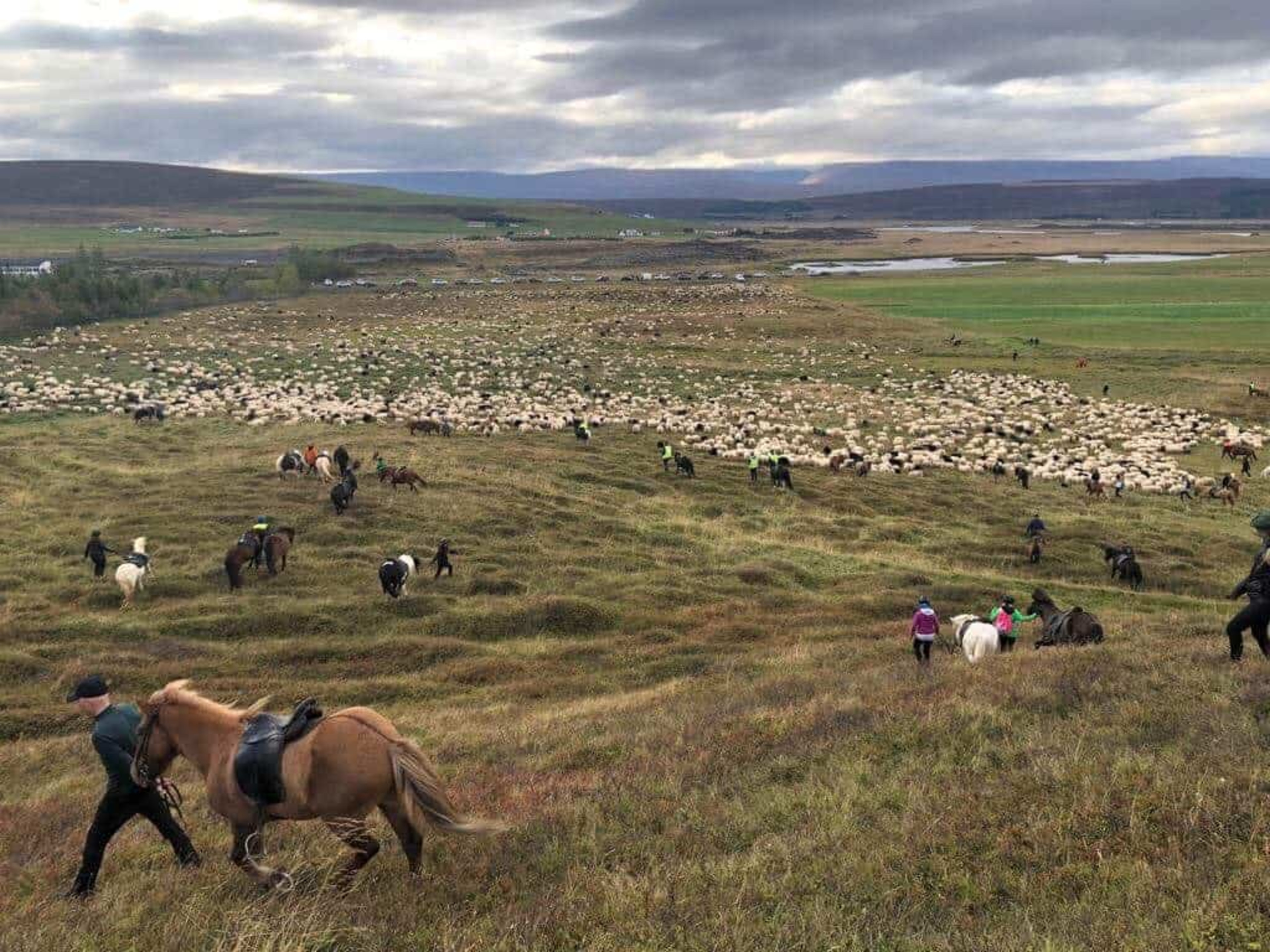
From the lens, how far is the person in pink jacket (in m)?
15.9

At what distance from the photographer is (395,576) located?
19.8 m

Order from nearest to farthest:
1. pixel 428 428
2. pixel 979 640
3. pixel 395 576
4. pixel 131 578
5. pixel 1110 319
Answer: pixel 979 640
pixel 131 578
pixel 395 576
pixel 428 428
pixel 1110 319

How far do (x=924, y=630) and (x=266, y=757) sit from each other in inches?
480

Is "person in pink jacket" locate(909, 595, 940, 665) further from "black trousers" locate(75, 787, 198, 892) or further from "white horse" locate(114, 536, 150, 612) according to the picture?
"white horse" locate(114, 536, 150, 612)

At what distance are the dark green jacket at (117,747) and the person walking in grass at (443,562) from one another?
1343 centimetres

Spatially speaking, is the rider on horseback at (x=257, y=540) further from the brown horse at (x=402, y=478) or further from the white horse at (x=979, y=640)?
the white horse at (x=979, y=640)

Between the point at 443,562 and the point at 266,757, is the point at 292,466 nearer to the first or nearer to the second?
the point at 443,562

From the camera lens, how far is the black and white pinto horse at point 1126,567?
23078 mm

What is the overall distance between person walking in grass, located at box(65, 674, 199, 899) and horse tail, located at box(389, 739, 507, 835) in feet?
7.89

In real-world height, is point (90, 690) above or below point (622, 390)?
above

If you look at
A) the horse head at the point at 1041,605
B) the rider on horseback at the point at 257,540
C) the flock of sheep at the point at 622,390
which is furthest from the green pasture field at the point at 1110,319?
the rider on horseback at the point at 257,540

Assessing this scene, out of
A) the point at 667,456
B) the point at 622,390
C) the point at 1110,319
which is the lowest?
the point at 667,456

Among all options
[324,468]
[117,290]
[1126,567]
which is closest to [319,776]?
[324,468]

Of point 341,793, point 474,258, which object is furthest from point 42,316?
point 474,258
